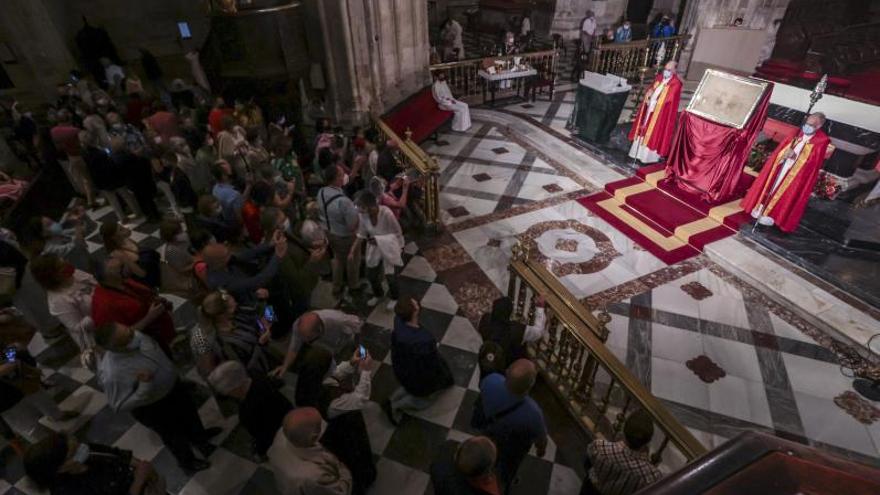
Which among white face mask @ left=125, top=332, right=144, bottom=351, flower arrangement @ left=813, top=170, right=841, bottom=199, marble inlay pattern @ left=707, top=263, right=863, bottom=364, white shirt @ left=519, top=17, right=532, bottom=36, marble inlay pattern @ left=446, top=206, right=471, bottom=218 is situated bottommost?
marble inlay pattern @ left=707, top=263, right=863, bottom=364

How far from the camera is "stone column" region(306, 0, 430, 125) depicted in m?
7.51

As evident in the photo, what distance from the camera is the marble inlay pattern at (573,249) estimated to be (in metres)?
5.44

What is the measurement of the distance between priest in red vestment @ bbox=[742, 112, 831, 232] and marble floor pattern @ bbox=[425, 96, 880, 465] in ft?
3.89

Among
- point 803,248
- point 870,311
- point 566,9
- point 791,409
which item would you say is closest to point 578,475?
point 791,409

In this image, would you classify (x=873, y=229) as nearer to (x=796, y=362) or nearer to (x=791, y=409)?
(x=796, y=362)

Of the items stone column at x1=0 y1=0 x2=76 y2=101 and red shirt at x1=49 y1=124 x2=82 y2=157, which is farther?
stone column at x1=0 y1=0 x2=76 y2=101

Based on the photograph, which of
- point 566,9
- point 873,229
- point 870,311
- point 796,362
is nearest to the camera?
point 796,362

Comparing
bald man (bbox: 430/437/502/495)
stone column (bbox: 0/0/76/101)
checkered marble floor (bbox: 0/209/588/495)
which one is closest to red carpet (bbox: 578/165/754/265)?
checkered marble floor (bbox: 0/209/588/495)

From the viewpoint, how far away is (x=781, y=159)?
5445 mm

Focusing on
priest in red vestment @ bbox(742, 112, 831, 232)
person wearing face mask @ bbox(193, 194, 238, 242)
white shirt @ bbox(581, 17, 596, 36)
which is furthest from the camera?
white shirt @ bbox(581, 17, 596, 36)

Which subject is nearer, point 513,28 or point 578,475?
point 578,475

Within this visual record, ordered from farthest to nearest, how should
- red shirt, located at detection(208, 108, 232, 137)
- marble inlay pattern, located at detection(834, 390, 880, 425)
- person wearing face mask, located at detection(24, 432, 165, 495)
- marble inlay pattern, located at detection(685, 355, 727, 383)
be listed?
1. red shirt, located at detection(208, 108, 232, 137)
2. marble inlay pattern, located at detection(685, 355, 727, 383)
3. marble inlay pattern, located at detection(834, 390, 880, 425)
4. person wearing face mask, located at detection(24, 432, 165, 495)

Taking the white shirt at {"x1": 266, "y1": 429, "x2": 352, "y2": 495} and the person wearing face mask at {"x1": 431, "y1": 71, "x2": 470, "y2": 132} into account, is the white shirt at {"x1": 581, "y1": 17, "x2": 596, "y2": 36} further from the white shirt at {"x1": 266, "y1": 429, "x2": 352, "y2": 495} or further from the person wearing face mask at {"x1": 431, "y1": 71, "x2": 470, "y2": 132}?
the white shirt at {"x1": 266, "y1": 429, "x2": 352, "y2": 495}

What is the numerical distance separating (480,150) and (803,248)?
5411 millimetres
